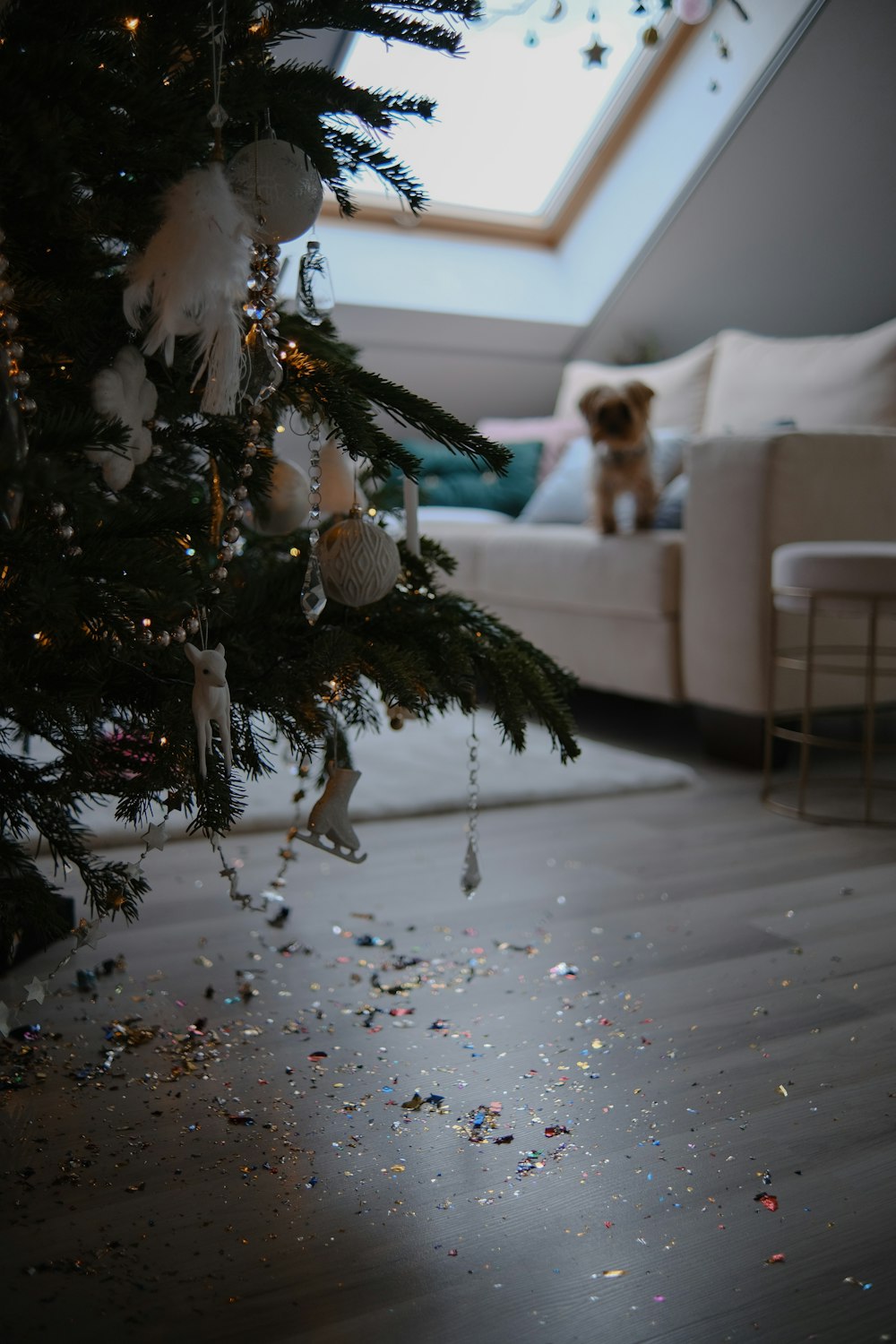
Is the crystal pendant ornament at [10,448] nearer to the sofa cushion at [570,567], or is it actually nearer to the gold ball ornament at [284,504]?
the gold ball ornament at [284,504]

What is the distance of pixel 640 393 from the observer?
283cm

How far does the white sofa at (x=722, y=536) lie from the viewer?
2.22 meters

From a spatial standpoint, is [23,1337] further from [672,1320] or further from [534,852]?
[534,852]

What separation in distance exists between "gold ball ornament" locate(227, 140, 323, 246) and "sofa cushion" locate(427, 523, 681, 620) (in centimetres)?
145

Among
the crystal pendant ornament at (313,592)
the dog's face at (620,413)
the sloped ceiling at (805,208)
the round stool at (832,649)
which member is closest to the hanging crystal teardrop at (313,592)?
the crystal pendant ornament at (313,592)

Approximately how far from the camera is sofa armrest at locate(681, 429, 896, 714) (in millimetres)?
2191

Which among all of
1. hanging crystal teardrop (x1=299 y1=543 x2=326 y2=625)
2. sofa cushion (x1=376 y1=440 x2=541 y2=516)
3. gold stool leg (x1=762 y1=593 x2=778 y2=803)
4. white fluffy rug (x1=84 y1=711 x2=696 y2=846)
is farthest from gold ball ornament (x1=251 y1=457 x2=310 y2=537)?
sofa cushion (x1=376 y1=440 x2=541 y2=516)

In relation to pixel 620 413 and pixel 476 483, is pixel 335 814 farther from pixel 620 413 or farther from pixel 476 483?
pixel 476 483

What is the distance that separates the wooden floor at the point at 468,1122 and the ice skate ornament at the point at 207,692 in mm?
325

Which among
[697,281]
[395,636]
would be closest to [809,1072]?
[395,636]

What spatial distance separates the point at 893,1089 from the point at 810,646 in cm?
107

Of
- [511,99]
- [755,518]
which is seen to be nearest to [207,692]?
[755,518]

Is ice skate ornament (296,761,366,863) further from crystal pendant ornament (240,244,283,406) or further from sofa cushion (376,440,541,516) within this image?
sofa cushion (376,440,541,516)

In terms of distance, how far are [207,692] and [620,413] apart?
2139mm
